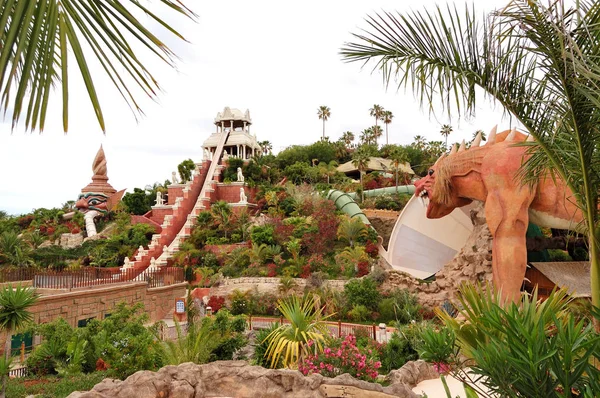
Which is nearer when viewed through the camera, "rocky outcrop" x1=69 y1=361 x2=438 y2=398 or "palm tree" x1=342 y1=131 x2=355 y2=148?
"rocky outcrop" x1=69 y1=361 x2=438 y2=398

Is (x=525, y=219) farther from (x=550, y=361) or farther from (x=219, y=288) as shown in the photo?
(x=219, y=288)

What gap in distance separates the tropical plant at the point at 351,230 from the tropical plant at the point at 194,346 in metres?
12.9

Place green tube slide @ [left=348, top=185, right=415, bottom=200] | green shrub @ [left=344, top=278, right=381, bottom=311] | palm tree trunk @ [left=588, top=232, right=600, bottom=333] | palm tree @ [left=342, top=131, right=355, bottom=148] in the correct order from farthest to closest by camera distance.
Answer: palm tree @ [left=342, top=131, right=355, bottom=148] → green tube slide @ [left=348, top=185, right=415, bottom=200] → green shrub @ [left=344, top=278, right=381, bottom=311] → palm tree trunk @ [left=588, top=232, right=600, bottom=333]

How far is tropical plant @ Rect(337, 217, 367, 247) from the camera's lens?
69.7 feet

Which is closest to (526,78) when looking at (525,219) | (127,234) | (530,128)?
(530,128)

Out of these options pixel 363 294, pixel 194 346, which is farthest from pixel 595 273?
pixel 363 294

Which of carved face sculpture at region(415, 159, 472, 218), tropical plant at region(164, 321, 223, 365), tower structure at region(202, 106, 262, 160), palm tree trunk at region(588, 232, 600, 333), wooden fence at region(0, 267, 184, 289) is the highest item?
tower structure at region(202, 106, 262, 160)

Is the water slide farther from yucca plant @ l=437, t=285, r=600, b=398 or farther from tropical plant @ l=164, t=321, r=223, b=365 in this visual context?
yucca plant @ l=437, t=285, r=600, b=398

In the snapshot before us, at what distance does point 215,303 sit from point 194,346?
926 centimetres

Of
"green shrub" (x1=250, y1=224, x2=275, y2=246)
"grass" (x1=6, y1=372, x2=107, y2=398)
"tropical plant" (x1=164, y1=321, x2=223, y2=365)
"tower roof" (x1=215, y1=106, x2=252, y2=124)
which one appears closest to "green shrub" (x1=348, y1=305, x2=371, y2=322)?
"tropical plant" (x1=164, y1=321, x2=223, y2=365)

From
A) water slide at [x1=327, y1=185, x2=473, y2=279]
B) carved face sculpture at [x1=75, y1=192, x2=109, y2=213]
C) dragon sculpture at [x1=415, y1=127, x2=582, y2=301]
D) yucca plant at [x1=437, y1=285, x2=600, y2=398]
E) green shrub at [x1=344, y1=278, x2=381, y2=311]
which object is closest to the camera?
yucca plant at [x1=437, y1=285, x2=600, y2=398]

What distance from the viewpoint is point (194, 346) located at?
27.4 ft

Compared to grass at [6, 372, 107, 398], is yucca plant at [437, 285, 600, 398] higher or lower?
higher

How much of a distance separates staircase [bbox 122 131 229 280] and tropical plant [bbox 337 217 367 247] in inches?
388
